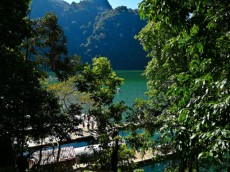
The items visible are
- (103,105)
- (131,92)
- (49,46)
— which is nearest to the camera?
(49,46)

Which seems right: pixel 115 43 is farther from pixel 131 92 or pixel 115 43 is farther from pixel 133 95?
pixel 133 95

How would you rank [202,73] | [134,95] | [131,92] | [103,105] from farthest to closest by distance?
[131,92], [134,95], [103,105], [202,73]

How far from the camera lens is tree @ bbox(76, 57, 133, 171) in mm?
11609

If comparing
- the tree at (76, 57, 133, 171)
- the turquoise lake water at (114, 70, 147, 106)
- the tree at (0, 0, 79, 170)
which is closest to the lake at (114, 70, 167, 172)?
the turquoise lake water at (114, 70, 147, 106)

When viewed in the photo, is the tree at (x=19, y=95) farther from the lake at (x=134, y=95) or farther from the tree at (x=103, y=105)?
the lake at (x=134, y=95)

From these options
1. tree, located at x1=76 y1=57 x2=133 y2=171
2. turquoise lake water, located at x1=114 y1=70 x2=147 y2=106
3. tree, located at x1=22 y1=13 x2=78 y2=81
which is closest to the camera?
tree, located at x1=22 y1=13 x2=78 y2=81

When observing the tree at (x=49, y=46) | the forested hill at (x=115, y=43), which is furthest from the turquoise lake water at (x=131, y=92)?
the forested hill at (x=115, y=43)

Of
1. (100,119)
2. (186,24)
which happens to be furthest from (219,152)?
(100,119)

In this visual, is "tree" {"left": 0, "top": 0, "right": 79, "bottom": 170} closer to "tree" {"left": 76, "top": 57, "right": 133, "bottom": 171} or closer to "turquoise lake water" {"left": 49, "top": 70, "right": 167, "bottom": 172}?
"tree" {"left": 76, "top": 57, "right": 133, "bottom": 171}

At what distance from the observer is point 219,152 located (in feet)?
9.98

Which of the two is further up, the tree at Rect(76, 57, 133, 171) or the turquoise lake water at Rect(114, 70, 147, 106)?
the tree at Rect(76, 57, 133, 171)

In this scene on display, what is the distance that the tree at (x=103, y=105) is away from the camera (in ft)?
38.1

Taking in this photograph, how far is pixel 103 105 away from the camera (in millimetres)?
12180

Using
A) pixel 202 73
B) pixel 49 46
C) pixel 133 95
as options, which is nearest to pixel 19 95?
pixel 49 46
